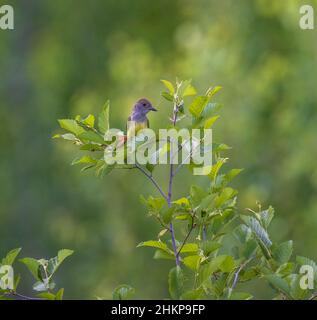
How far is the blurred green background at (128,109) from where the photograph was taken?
1318 cm

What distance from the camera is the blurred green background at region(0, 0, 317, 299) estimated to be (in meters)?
13.2

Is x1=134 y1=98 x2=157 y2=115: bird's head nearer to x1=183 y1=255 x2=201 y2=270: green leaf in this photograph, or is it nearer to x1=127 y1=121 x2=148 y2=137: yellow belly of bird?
x1=127 y1=121 x2=148 y2=137: yellow belly of bird

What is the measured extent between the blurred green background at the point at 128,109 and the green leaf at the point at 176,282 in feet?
27.9

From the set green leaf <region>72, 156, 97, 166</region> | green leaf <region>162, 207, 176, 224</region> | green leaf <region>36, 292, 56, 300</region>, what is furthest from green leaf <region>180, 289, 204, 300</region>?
green leaf <region>72, 156, 97, 166</region>

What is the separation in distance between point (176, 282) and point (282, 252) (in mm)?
536

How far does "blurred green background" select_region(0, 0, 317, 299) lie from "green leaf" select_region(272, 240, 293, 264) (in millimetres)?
8263

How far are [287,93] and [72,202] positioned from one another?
6.24 meters

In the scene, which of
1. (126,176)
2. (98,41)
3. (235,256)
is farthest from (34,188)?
(235,256)

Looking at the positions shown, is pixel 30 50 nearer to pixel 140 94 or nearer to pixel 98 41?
pixel 98 41

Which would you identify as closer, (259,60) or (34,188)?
(259,60)

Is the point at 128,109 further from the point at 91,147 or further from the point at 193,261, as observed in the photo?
the point at 193,261

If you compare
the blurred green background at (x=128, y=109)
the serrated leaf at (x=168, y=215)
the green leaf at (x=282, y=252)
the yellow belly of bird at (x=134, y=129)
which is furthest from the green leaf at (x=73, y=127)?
the blurred green background at (x=128, y=109)

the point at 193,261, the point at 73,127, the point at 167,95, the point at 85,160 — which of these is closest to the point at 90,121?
the point at 73,127

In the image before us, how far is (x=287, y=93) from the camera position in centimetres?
1373
